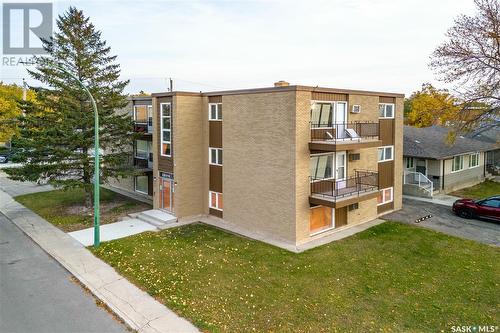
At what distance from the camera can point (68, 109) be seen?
66.1 feet

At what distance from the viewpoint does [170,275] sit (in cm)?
1240

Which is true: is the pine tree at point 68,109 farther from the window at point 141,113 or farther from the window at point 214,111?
the window at point 214,111

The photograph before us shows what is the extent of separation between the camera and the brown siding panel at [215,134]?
1898 centimetres

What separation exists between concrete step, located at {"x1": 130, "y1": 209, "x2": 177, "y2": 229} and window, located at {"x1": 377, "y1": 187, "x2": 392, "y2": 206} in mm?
11445

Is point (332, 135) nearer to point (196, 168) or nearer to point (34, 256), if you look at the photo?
point (196, 168)

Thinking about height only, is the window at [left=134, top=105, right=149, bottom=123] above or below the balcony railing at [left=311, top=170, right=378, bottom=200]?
above

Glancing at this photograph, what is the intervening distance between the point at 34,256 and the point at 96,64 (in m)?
11.6

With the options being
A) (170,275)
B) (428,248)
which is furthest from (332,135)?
(170,275)

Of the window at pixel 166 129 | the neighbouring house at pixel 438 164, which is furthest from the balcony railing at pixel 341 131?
the neighbouring house at pixel 438 164

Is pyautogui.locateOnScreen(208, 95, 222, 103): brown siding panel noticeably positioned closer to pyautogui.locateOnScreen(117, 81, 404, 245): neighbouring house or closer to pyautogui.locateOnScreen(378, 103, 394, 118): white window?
pyautogui.locateOnScreen(117, 81, 404, 245): neighbouring house

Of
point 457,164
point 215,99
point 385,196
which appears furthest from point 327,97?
point 457,164

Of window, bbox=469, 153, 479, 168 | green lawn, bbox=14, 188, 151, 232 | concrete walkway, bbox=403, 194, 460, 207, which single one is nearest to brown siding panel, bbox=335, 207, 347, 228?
concrete walkway, bbox=403, 194, 460, 207

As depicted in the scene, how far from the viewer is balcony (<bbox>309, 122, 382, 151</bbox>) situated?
15422mm

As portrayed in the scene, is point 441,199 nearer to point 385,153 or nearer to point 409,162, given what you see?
point 409,162
